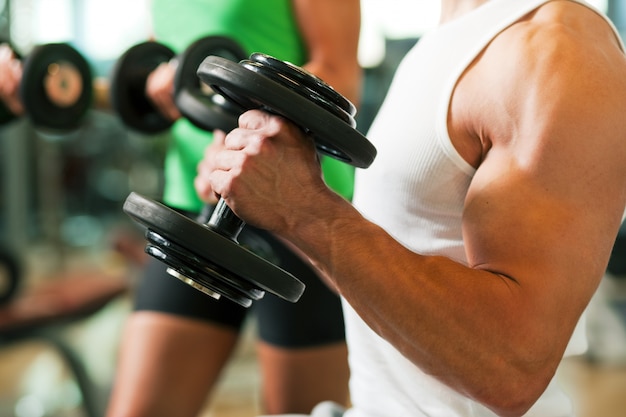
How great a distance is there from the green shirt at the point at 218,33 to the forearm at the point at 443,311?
2.02ft

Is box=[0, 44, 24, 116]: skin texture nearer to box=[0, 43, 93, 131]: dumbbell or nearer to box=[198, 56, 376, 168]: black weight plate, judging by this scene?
box=[0, 43, 93, 131]: dumbbell

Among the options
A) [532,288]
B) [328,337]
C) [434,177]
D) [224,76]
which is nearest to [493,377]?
[532,288]

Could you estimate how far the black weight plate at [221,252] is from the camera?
0.72 metres

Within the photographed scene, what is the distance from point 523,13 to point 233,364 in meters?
2.76

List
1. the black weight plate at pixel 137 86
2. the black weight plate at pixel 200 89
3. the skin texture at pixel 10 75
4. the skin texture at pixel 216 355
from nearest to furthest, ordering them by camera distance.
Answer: the black weight plate at pixel 200 89, the skin texture at pixel 216 355, the black weight plate at pixel 137 86, the skin texture at pixel 10 75

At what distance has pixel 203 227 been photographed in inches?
28.7

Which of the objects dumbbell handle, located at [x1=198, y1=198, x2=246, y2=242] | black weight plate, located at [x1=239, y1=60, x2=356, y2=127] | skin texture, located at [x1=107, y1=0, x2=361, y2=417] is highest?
black weight plate, located at [x1=239, y1=60, x2=356, y2=127]

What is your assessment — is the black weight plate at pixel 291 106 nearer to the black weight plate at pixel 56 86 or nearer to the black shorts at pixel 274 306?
the black shorts at pixel 274 306

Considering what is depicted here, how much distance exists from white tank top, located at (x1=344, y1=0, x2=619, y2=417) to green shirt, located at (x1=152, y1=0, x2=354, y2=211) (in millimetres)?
463

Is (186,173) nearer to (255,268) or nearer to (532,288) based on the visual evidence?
(255,268)

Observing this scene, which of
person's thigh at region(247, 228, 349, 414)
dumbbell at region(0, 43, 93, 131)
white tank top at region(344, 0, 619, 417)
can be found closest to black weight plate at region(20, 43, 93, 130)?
dumbbell at region(0, 43, 93, 131)

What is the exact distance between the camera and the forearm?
27.0 inches

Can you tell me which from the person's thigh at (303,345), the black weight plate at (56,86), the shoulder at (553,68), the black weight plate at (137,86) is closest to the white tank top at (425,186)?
the shoulder at (553,68)

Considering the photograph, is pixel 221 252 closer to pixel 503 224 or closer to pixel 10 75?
pixel 503 224
